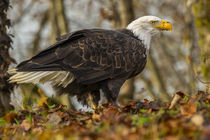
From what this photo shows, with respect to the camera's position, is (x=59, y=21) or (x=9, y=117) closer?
(x=9, y=117)

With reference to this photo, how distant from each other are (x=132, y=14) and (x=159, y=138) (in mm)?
7925

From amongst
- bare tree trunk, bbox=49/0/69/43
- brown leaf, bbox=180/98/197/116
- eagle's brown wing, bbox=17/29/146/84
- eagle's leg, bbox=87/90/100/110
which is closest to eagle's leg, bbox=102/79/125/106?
eagle's brown wing, bbox=17/29/146/84

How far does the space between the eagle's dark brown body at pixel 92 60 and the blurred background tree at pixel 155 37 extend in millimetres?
740

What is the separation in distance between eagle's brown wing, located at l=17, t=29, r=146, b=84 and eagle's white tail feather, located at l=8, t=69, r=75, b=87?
8cm

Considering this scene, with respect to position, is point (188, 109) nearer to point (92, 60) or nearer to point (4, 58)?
point (92, 60)

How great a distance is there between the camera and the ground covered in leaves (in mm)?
3041

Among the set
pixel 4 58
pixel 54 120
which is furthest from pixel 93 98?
pixel 54 120

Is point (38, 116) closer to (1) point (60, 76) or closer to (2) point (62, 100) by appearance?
(1) point (60, 76)

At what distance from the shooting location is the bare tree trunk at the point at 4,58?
6516mm

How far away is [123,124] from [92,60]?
8.07 feet

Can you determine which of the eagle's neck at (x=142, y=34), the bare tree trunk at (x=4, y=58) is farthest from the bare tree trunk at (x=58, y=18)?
the bare tree trunk at (x=4, y=58)

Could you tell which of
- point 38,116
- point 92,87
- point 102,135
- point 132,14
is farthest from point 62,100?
point 102,135

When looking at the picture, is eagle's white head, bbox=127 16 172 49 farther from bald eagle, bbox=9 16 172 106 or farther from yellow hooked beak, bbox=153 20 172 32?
Result: bald eagle, bbox=9 16 172 106

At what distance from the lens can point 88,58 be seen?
6.04 metres
